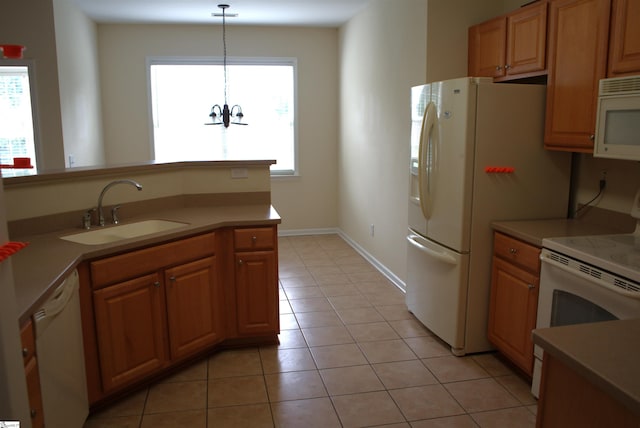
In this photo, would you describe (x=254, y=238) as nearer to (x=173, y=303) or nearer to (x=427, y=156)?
(x=173, y=303)

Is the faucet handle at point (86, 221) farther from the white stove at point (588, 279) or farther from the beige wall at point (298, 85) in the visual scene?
the beige wall at point (298, 85)

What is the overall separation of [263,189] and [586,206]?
221 cm

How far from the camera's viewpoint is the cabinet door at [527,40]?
10.1ft

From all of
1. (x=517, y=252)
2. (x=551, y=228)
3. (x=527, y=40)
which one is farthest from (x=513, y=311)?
(x=527, y=40)

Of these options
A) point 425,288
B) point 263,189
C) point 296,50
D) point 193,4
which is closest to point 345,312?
point 425,288

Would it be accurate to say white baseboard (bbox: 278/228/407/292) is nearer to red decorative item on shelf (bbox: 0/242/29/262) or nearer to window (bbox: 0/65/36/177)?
window (bbox: 0/65/36/177)

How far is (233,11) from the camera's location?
5.59 m

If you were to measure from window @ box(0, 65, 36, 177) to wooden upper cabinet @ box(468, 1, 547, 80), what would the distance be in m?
3.84

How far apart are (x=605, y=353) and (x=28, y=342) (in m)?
1.85

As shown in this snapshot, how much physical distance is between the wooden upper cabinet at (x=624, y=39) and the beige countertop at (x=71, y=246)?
2084mm

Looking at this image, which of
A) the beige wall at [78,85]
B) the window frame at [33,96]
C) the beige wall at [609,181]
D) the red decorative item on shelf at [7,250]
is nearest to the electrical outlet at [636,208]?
the beige wall at [609,181]

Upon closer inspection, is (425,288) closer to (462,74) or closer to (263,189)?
(263,189)

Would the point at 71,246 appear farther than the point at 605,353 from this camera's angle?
Yes

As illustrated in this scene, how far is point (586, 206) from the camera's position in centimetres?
322
